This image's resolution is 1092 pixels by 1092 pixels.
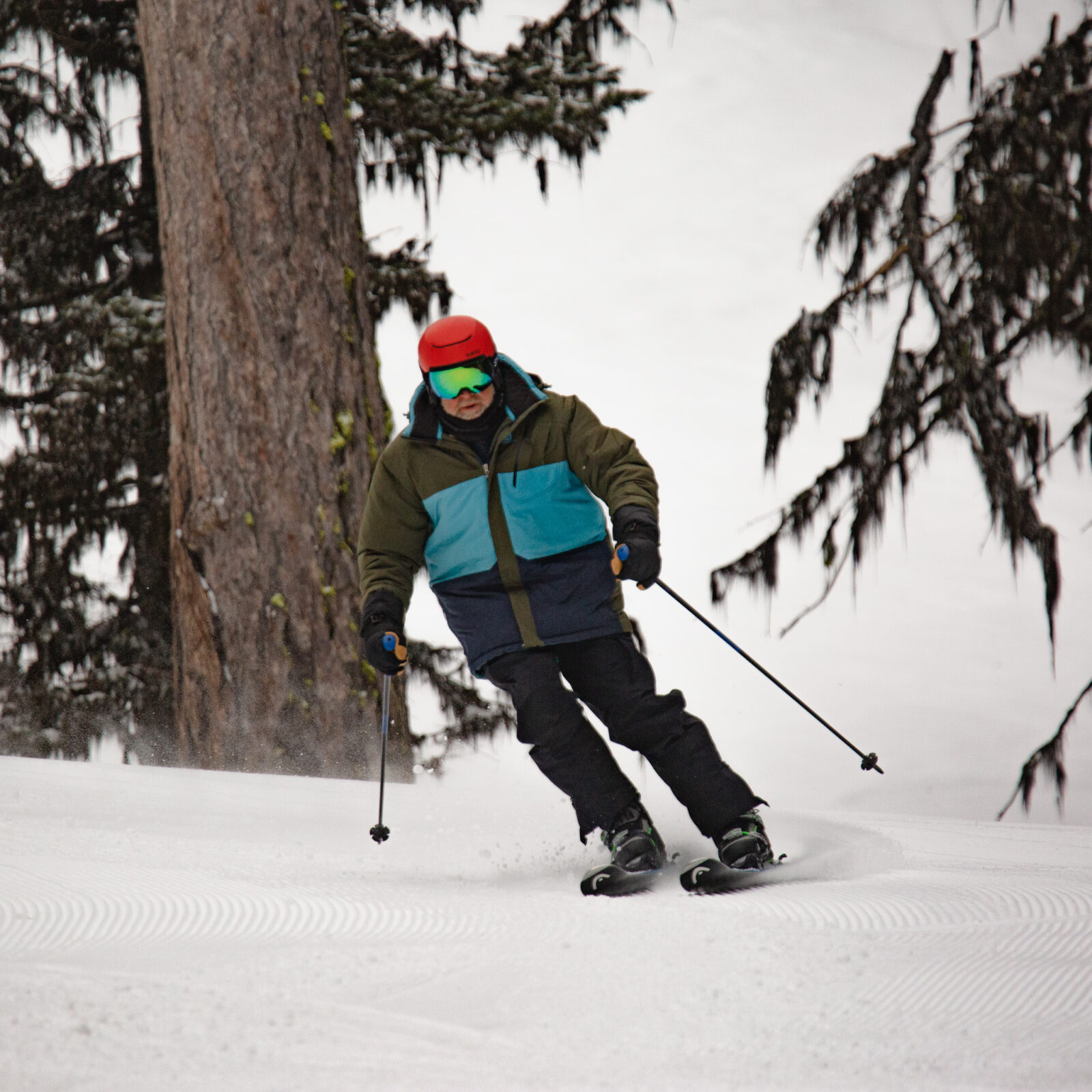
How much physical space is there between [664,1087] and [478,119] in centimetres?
554

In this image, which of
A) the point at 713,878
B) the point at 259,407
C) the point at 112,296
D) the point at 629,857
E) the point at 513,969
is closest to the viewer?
the point at 513,969

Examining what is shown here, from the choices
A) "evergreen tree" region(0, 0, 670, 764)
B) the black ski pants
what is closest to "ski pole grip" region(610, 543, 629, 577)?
the black ski pants

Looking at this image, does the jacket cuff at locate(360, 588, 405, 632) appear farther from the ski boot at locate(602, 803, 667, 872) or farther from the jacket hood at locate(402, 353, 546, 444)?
the ski boot at locate(602, 803, 667, 872)

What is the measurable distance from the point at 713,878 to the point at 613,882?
0.71 feet

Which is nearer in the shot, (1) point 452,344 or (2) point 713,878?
(2) point 713,878

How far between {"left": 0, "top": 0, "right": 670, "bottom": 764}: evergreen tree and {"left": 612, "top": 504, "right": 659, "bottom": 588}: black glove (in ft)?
13.1

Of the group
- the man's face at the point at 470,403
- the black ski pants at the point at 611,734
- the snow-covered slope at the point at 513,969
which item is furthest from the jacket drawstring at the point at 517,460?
the snow-covered slope at the point at 513,969

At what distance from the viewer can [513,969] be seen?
1.63m

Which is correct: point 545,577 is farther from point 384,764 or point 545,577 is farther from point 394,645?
point 384,764

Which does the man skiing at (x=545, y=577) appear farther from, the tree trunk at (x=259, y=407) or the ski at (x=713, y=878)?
the tree trunk at (x=259, y=407)

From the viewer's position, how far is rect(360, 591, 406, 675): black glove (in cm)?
261

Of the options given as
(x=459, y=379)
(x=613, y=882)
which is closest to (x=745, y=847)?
(x=613, y=882)

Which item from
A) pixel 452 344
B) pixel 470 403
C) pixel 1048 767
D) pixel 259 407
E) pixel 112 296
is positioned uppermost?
pixel 112 296

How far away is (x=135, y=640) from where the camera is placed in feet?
21.9
